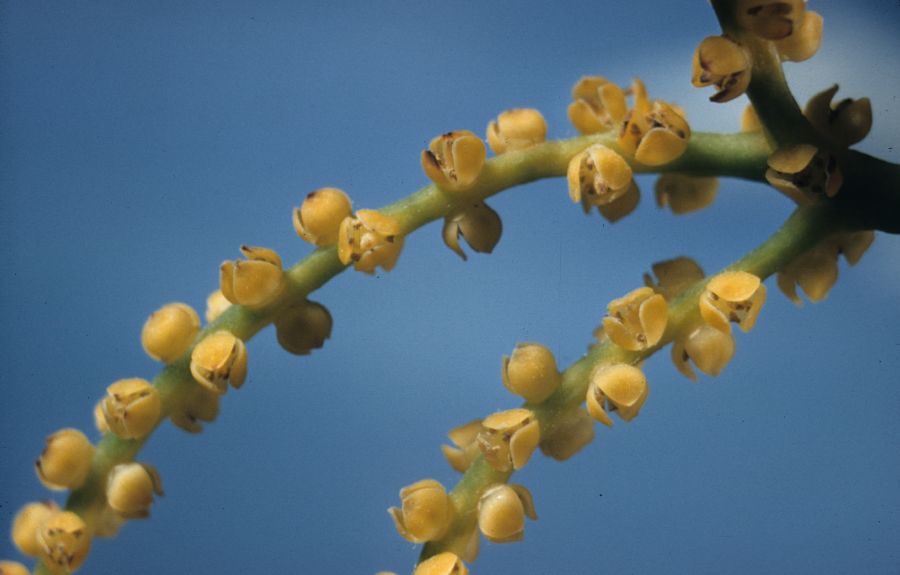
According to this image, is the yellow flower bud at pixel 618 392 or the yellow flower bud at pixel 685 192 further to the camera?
the yellow flower bud at pixel 685 192

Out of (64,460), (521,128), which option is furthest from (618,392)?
(64,460)

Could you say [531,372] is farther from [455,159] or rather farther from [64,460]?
[64,460]

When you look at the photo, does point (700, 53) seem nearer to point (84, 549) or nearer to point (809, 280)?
point (809, 280)

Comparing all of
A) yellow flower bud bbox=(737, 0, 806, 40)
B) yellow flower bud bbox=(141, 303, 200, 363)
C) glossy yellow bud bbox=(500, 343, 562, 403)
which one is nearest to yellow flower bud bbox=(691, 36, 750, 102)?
yellow flower bud bbox=(737, 0, 806, 40)

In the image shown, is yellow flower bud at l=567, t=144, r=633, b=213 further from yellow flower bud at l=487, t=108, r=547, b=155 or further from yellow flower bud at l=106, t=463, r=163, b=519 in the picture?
yellow flower bud at l=106, t=463, r=163, b=519

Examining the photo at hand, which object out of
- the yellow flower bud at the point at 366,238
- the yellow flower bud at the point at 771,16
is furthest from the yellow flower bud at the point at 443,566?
the yellow flower bud at the point at 771,16

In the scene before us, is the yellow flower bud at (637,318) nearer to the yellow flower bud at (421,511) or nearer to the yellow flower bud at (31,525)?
the yellow flower bud at (421,511)

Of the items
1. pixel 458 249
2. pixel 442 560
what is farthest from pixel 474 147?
pixel 442 560
